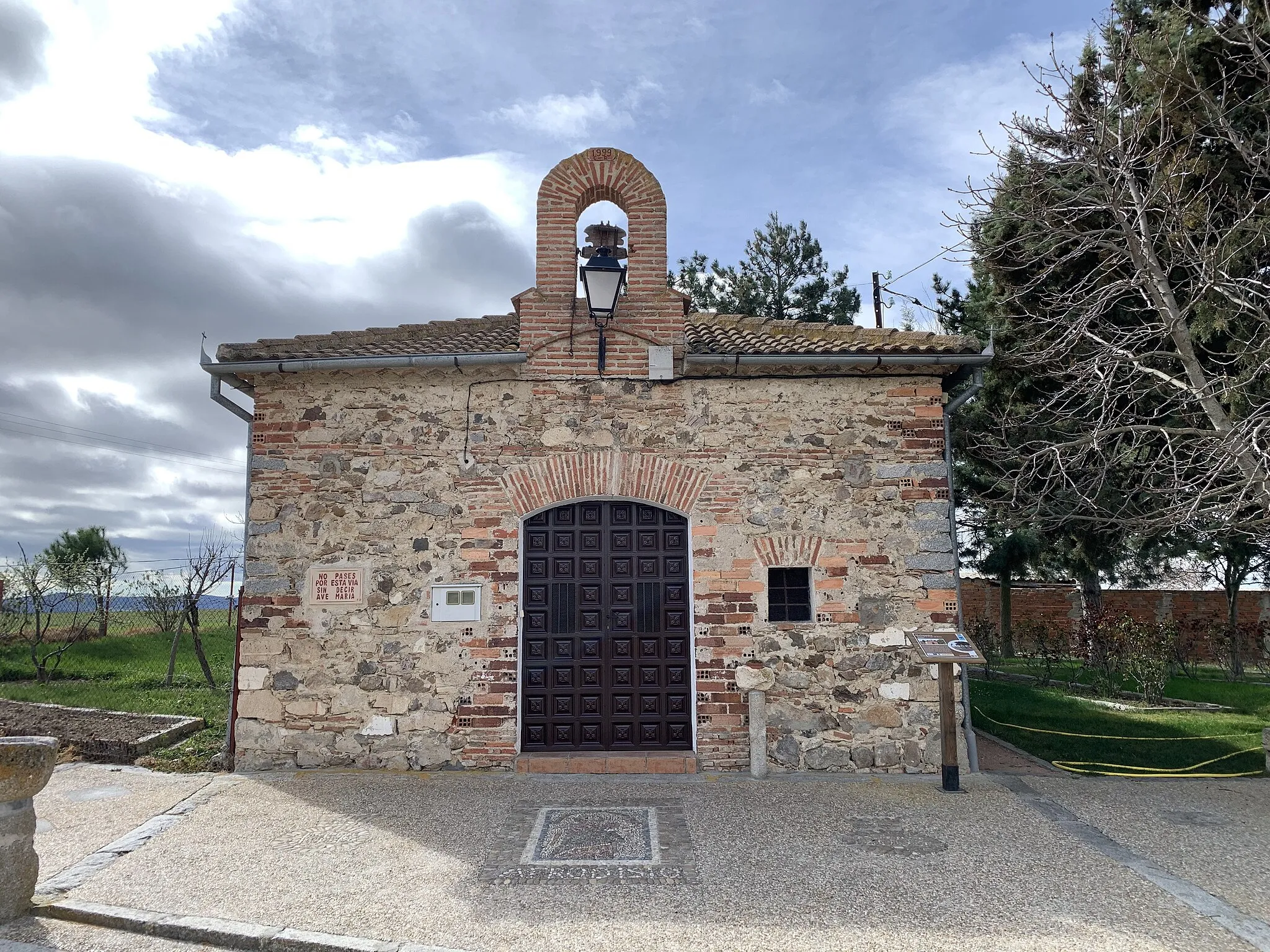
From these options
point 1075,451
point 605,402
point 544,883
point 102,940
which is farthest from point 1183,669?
point 102,940

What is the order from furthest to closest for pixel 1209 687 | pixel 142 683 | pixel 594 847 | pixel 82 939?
pixel 1209 687, pixel 142 683, pixel 594 847, pixel 82 939

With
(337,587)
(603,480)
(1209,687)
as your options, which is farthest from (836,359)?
(1209,687)

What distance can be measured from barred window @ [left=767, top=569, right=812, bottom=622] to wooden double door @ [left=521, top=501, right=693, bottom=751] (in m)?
0.76

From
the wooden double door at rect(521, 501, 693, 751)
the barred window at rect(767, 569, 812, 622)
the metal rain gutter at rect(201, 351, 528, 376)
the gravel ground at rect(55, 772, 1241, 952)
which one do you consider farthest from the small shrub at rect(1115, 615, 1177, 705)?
the metal rain gutter at rect(201, 351, 528, 376)

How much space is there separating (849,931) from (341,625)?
506cm

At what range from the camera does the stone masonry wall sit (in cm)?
723

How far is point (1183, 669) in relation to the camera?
53.5 feet

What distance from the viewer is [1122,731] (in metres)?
9.90

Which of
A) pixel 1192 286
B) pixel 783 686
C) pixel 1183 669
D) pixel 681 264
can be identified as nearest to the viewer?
pixel 783 686

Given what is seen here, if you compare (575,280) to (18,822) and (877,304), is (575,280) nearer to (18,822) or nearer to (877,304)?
(18,822)

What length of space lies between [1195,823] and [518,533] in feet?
18.8

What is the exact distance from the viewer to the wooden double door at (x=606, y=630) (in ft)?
24.2

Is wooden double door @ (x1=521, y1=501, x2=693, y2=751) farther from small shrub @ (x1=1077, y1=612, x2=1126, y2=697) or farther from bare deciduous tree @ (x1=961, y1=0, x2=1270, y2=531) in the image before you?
small shrub @ (x1=1077, y1=612, x2=1126, y2=697)

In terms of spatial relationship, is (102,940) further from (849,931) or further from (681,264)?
(681,264)
